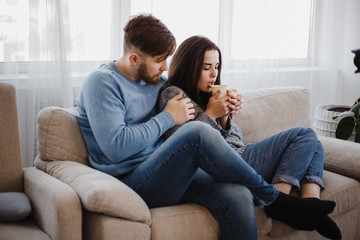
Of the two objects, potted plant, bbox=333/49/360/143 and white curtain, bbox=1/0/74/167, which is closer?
white curtain, bbox=1/0/74/167

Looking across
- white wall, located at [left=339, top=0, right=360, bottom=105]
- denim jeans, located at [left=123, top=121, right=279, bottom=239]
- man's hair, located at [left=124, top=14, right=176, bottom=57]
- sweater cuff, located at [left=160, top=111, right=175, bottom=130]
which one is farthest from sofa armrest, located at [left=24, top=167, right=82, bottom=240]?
white wall, located at [left=339, top=0, right=360, bottom=105]

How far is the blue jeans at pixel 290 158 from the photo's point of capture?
193 cm

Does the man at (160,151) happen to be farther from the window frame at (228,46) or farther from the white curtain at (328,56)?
the white curtain at (328,56)

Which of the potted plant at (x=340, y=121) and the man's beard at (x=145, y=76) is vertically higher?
the man's beard at (x=145, y=76)

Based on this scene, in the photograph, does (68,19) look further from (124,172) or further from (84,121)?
(124,172)

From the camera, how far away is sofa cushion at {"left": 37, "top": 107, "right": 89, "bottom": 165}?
1.78m

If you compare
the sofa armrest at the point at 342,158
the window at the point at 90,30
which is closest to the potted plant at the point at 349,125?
the sofa armrest at the point at 342,158

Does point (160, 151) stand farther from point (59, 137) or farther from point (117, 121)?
point (59, 137)

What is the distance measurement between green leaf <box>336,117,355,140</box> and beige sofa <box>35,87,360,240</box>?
244 mm

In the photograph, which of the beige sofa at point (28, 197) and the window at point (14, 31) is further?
the window at point (14, 31)

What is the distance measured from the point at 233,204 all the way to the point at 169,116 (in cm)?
46

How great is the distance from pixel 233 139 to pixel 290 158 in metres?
0.30

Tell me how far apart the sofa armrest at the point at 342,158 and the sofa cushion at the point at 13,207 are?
1.49 metres

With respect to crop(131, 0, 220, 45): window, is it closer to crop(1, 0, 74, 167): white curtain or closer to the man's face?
A: crop(1, 0, 74, 167): white curtain
